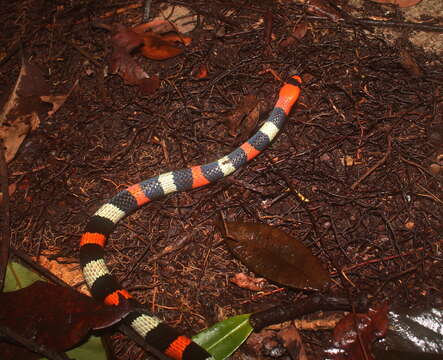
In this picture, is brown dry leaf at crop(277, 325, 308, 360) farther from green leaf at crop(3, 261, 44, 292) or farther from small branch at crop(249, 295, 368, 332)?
green leaf at crop(3, 261, 44, 292)

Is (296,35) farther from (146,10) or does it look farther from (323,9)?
(146,10)

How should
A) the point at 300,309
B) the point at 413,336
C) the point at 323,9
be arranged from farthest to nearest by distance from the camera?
1. the point at 323,9
2. the point at 300,309
3. the point at 413,336

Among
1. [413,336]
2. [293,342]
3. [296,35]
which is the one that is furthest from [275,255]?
[296,35]

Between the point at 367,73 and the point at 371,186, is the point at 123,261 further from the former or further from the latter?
the point at 367,73

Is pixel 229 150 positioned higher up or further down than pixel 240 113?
further down

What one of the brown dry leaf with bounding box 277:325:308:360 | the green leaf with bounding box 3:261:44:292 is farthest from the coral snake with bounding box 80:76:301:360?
the brown dry leaf with bounding box 277:325:308:360

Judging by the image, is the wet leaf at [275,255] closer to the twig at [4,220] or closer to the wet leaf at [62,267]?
the wet leaf at [62,267]

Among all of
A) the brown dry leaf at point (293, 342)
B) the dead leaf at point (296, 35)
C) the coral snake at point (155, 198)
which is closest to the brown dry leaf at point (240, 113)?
the coral snake at point (155, 198)
